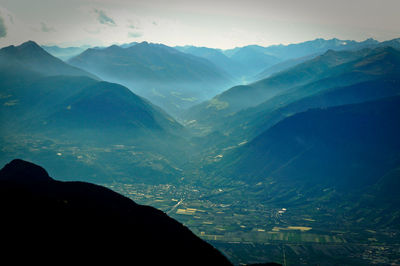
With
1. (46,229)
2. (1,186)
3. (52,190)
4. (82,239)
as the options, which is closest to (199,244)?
(82,239)

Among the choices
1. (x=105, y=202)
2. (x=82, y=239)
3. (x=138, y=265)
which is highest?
(x=105, y=202)

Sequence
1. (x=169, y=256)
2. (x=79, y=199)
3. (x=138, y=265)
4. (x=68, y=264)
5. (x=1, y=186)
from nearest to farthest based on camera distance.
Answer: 1. (x=68, y=264)
2. (x=138, y=265)
3. (x=169, y=256)
4. (x=1, y=186)
5. (x=79, y=199)

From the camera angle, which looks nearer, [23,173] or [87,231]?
[87,231]

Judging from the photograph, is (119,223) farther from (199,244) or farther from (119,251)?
(199,244)

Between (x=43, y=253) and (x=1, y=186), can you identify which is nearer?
(x=43, y=253)

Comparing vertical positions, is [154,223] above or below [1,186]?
below

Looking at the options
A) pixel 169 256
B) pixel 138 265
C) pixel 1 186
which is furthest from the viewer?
pixel 1 186
